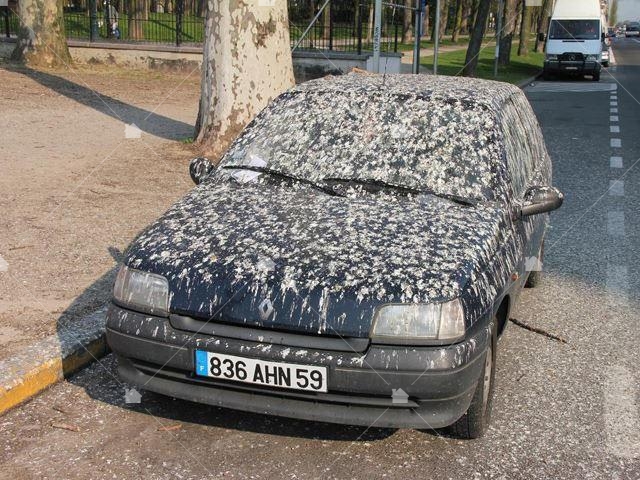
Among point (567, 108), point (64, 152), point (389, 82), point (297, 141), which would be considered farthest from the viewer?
point (567, 108)

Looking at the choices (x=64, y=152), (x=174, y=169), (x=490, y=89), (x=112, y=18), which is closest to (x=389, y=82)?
(x=490, y=89)

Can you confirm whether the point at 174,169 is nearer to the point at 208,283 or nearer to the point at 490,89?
the point at 490,89

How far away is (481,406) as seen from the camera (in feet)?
13.5

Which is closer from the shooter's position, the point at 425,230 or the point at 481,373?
the point at 481,373

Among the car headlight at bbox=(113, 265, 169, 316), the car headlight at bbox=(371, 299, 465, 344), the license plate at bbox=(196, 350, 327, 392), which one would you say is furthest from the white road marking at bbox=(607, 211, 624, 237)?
the car headlight at bbox=(113, 265, 169, 316)

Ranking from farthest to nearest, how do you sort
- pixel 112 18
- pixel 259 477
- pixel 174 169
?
pixel 112 18 → pixel 174 169 → pixel 259 477

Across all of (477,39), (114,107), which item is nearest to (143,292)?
(114,107)

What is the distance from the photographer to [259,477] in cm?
379

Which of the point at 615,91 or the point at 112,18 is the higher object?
the point at 112,18

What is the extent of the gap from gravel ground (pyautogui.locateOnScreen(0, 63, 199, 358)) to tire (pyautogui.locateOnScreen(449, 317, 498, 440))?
8.21 ft

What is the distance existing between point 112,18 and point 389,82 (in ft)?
78.0

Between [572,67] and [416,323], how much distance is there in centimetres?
3091

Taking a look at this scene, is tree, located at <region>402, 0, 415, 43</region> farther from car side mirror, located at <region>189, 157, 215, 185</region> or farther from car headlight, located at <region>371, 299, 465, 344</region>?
car headlight, located at <region>371, 299, 465, 344</region>

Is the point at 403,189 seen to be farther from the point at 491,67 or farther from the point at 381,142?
the point at 491,67
